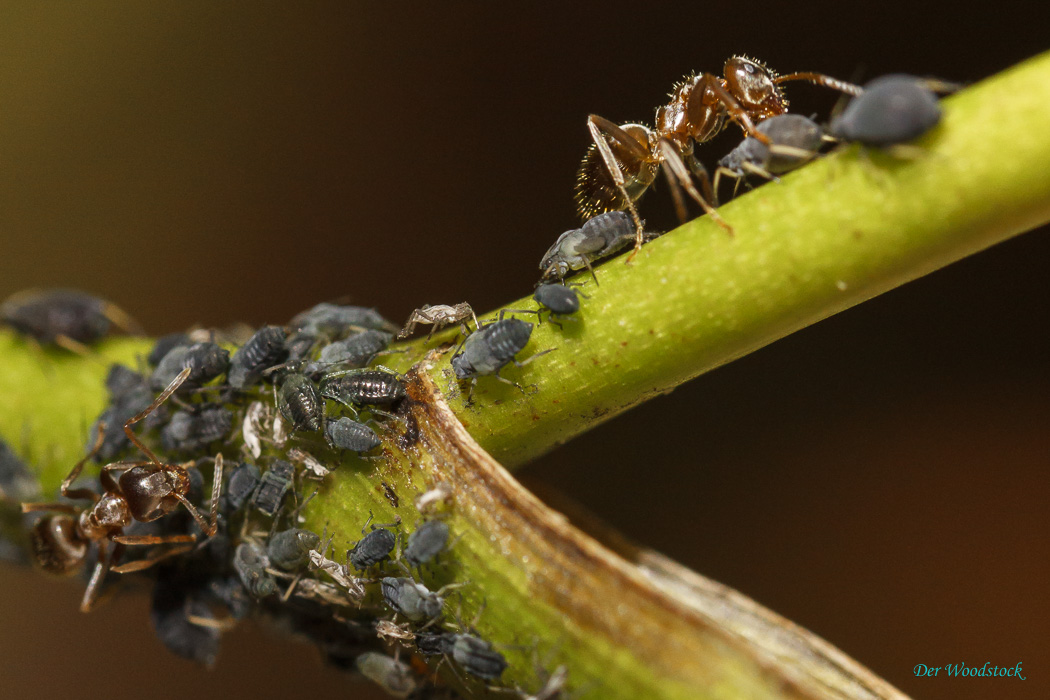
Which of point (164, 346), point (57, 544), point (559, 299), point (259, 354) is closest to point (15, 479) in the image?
point (57, 544)

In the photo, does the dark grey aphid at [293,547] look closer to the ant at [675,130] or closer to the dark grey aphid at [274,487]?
the dark grey aphid at [274,487]

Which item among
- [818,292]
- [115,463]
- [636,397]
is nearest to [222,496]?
[115,463]

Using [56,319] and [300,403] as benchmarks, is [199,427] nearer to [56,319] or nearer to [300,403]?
[300,403]

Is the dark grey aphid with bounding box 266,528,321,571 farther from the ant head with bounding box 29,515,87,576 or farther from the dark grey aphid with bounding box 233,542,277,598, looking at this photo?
the ant head with bounding box 29,515,87,576

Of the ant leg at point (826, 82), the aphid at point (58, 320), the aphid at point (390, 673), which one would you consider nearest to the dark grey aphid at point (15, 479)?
the aphid at point (58, 320)

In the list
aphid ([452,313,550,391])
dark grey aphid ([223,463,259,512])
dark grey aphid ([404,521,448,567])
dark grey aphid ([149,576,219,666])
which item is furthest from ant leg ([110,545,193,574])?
aphid ([452,313,550,391])

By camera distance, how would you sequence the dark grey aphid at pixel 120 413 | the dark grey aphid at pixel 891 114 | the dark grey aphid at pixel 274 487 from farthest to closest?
the dark grey aphid at pixel 120 413, the dark grey aphid at pixel 274 487, the dark grey aphid at pixel 891 114
